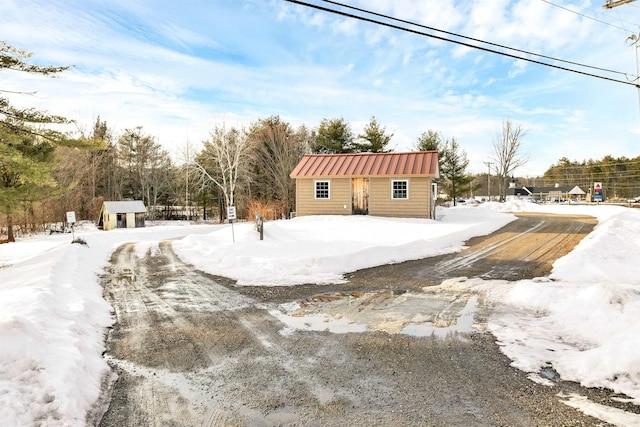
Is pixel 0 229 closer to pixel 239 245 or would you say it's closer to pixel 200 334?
pixel 239 245

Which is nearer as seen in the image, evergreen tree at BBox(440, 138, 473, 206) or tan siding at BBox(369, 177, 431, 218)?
tan siding at BBox(369, 177, 431, 218)

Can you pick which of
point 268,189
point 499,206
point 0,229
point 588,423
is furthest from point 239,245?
point 499,206

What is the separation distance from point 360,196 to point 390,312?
53.1 ft

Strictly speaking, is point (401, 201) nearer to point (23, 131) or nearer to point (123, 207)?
point (23, 131)

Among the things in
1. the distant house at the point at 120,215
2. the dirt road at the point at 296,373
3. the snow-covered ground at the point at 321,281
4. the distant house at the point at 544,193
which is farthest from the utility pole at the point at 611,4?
the distant house at the point at 544,193

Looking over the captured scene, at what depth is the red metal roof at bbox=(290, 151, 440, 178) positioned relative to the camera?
2073 cm

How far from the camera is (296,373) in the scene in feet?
12.5

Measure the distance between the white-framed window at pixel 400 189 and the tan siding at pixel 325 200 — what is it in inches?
104

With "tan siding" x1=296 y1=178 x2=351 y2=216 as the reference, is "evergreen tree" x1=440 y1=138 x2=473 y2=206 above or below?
above

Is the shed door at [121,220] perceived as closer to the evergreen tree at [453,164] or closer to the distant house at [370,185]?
the distant house at [370,185]

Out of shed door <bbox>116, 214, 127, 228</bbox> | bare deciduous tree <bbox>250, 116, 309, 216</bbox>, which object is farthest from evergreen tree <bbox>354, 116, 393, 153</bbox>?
shed door <bbox>116, 214, 127, 228</bbox>

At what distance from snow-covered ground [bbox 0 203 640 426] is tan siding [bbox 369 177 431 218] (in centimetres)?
796

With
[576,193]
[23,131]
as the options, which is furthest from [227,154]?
[576,193]

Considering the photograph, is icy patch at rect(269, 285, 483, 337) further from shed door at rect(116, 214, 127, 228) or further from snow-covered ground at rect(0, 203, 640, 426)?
shed door at rect(116, 214, 127, 228)
